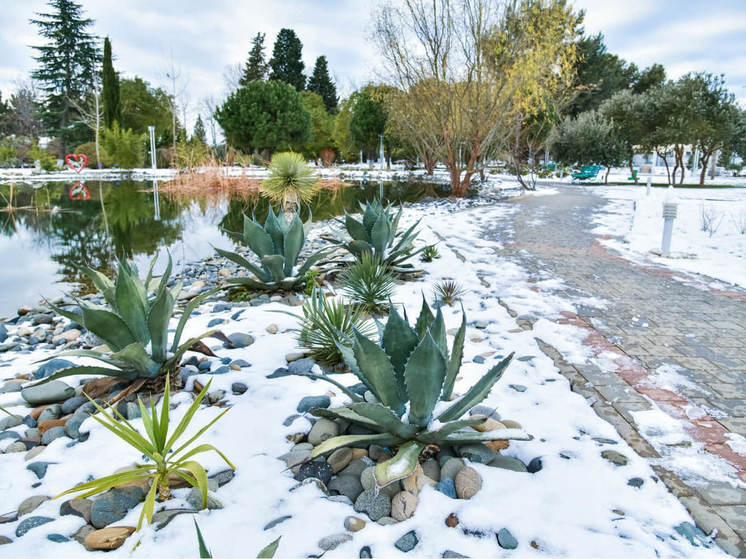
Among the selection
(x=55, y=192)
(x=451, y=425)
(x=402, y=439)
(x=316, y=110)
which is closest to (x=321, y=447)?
(x=402, y=439)

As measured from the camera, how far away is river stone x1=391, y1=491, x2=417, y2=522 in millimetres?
1793

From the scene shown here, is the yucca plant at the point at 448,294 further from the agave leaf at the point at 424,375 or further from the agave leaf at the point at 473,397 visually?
the agave leaf at the point at 424,375

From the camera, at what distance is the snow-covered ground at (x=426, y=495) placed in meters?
1.64

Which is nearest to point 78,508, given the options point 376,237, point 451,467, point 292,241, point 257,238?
point 451,467

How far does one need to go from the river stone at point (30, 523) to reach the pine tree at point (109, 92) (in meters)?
36.9

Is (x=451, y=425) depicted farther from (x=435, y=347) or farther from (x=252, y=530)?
(x=252, y=530)

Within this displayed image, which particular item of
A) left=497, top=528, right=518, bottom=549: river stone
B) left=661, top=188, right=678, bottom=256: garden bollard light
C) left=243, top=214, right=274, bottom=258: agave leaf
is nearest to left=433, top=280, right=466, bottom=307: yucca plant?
left=243, top=214, right=274, bottom=258: agave leaf

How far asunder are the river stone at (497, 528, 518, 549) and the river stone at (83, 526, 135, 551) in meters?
1.28

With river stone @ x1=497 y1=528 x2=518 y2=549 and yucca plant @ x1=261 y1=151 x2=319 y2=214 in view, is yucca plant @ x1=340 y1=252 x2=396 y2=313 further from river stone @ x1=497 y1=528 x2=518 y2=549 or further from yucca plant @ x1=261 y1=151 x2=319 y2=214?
yucca plant @ x1=261 y1=151 x2=319 y2=214

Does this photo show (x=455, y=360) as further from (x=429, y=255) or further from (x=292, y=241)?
(x=429, y=255)

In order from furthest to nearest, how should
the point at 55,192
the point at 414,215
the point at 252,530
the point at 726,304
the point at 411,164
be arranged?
the point at 411,164 < the point at 55,192 < the point at 414,215 < the point at 726,304 < the point at 252,530

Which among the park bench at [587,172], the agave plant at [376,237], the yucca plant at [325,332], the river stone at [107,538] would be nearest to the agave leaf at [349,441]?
the river stone at [107,538]

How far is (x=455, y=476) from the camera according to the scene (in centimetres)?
200

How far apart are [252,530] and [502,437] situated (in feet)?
3.57
